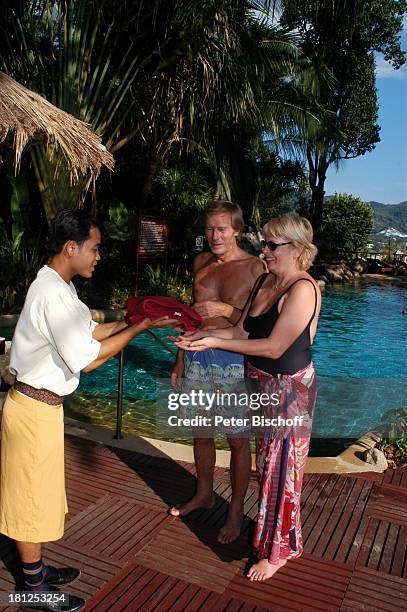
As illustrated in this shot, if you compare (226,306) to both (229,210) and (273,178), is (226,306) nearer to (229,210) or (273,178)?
(229,210)

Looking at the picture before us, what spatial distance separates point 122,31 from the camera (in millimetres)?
10578

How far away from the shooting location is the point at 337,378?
8391 mm

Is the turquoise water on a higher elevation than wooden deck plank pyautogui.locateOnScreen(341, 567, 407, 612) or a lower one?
lower

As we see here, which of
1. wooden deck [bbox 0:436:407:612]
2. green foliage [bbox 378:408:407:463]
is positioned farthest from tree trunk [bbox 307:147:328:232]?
wooden deck [bbox 0:436:407:612]

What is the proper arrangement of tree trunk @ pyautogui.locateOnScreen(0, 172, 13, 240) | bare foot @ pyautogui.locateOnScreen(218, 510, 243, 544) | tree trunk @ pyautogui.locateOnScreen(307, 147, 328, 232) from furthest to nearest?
tree trunk @ pyautogui.locateOnScreen(307, 147, 328, 232), tree trunk @ pyautogui.locateOnScreen(0, 172, 13, 240), bare foot @ pyautogui.locateOnScreen(218, 510, 243, 544)

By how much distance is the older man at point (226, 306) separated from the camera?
3.08 m

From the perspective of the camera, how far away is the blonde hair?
2504mm

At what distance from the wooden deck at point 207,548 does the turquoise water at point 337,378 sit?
1.77 metres

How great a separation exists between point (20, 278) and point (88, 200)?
17.1 feet

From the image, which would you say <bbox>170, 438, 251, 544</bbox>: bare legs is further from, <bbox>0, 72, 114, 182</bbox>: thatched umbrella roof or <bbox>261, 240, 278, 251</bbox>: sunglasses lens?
<bbox>0, 72, 114, 182</bbox>: thatched umbrella roof

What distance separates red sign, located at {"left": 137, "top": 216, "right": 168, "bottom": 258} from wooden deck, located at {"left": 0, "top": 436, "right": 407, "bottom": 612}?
25.3ft

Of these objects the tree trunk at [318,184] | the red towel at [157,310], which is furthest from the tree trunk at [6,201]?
the tree trunk at [318,184]

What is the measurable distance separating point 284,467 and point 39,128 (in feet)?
15.0

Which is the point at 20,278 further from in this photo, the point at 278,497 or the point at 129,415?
the point at 278,497
